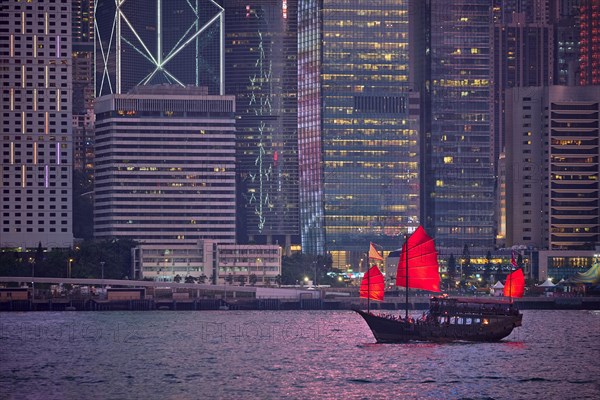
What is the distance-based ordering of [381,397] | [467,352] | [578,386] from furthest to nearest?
[467,352] → [578,386] → [381,397]

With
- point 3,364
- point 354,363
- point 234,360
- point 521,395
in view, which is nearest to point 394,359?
point 354,363

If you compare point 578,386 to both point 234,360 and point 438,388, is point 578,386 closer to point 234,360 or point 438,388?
point 438,388

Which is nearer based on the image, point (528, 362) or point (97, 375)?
point (97, 375)

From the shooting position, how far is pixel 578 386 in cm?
16400

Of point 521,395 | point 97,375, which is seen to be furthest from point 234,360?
point 521,395

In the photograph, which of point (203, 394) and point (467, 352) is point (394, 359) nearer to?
point (467, 352)

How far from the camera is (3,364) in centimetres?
18725

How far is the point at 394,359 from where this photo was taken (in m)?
187

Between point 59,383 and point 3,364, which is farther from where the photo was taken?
point 3,364

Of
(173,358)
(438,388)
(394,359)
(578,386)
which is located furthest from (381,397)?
(173,358)

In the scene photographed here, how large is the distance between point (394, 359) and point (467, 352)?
13.7 metres

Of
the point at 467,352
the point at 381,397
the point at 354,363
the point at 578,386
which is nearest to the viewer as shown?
the point at 381,397

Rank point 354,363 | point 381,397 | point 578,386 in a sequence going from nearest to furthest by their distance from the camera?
point 381,397
point 578,386
point 354,363

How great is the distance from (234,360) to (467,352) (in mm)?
28465
